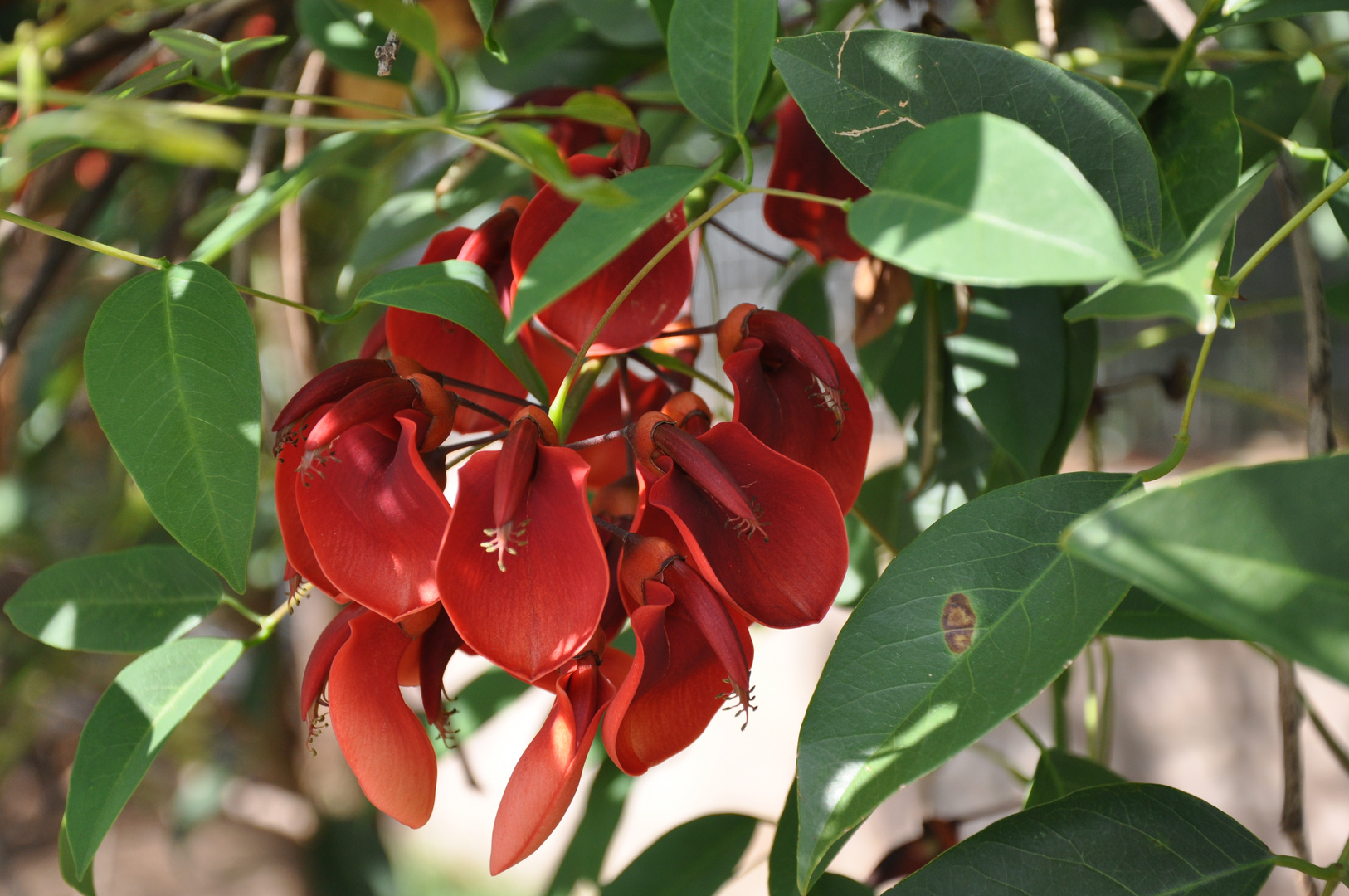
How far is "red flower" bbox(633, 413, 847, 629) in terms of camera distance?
204 millimetres

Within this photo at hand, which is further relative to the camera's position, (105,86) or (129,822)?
(129,822)

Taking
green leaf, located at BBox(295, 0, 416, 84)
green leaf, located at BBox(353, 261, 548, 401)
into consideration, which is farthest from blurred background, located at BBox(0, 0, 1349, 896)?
green leaf, located at BBox(353, 261, 548, 401)

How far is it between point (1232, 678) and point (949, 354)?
1037 mm

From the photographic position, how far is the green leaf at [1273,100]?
29cm

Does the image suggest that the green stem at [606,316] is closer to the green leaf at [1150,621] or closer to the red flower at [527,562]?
the red flower at [527,562]

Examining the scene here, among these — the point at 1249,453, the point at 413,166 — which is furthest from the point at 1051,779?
the point at 1249,453

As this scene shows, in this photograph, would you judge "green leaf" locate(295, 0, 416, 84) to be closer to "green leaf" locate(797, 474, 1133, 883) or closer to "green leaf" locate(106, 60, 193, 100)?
"green leaf" locate(106, 60, 193, 100)

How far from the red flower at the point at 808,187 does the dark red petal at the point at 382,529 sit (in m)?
0.14

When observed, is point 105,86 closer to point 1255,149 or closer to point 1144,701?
point 1255,149

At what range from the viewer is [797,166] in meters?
0.28

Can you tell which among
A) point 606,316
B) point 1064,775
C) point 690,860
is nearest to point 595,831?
point 690,860

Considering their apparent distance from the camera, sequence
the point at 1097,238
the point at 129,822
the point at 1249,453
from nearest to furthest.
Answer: the point at 1097,238 → the point at 1249,453 → the point at 129,822

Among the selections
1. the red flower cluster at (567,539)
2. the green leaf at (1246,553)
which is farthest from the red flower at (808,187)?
the green leaf at (1246,553)

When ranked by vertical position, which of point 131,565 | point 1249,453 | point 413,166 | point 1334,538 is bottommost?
point 1249,453
